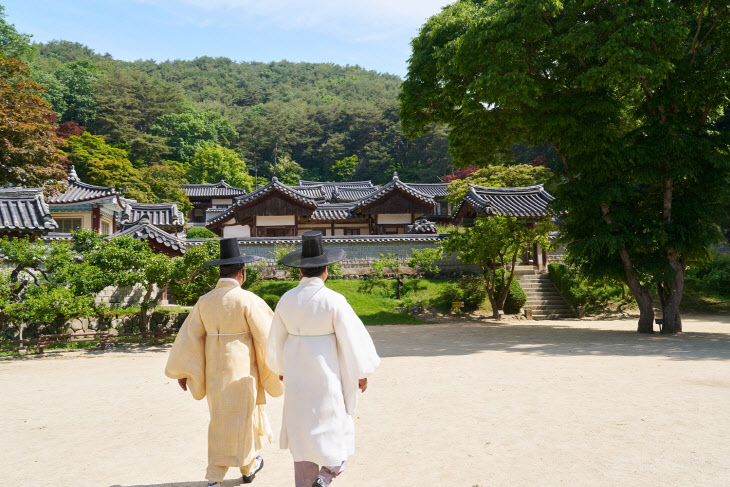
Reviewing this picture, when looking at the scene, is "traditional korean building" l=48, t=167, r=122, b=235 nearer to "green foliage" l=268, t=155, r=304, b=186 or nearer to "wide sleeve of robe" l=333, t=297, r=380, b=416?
"wide sleeve of robe" l=333, t=297, r=380, b=416

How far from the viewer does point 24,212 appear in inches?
524

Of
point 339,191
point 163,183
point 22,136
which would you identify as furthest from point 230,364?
point 339,191

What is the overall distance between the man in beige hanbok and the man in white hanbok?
49 cm

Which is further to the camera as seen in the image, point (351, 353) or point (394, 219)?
point (394, 219)

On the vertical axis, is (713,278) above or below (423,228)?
below

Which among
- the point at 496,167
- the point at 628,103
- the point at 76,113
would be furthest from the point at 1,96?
the point at 76,113

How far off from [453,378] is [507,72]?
777cm

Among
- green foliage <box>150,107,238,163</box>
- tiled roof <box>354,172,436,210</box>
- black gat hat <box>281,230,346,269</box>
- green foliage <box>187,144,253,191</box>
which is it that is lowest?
black gat hat <box>281,230,346,269</box>

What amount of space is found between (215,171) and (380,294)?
3482 centimetres

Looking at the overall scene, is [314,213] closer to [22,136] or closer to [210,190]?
[22,136]

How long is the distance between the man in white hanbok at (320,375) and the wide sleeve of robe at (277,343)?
0.02 m

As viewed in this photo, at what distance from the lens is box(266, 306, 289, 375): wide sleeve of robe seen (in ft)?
11.7

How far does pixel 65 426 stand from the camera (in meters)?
5.54

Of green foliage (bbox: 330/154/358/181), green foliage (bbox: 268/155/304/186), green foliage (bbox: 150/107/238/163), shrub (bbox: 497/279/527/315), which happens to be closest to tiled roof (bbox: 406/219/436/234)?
shrub (bbox: 497/279/527/315)
